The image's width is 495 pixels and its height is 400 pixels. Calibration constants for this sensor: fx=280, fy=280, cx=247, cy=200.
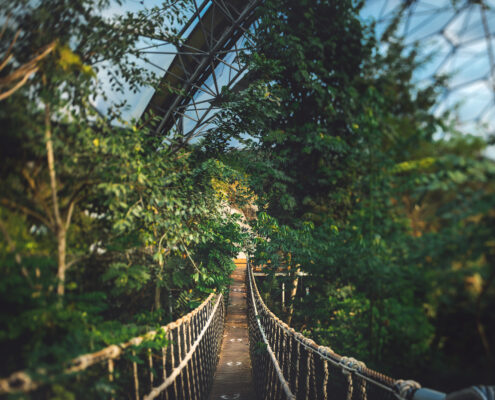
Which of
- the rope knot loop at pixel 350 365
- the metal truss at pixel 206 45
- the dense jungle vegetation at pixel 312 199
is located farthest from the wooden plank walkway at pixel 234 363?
the metal truss at pixel 206 45

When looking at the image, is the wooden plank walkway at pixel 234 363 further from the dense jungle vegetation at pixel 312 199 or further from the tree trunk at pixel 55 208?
the tree trunk at pixel 55 208

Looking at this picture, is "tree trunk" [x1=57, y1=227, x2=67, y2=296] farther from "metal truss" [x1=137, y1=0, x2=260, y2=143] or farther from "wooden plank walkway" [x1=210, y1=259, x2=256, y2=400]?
"metal truss" [x1=137, y1=0, x2=260, y2=143]

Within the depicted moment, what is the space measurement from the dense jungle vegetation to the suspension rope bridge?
96 millimetres

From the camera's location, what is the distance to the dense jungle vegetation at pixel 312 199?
3.32ft

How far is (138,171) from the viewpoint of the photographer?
1.81 meters

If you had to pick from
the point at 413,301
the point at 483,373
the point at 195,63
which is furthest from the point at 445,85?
the point at 195,63

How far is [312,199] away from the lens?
2.41 metres

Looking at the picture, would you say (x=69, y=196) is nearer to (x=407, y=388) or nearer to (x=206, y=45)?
(x=407, y=388)

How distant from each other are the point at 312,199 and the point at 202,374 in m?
2.88

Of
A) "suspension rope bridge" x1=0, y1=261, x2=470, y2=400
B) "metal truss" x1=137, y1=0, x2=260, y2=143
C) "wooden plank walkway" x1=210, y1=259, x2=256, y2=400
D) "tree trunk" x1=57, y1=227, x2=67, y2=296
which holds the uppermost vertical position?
"metal truss" x1=137, y1=0, x2=260, y2=143

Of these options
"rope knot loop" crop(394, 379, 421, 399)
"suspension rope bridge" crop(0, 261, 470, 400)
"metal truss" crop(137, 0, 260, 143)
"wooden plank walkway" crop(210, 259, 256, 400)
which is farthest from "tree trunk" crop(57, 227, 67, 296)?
"metal truss" crop(137, 0, 260, 143)

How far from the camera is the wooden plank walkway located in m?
4.29

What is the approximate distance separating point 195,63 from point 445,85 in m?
7.53

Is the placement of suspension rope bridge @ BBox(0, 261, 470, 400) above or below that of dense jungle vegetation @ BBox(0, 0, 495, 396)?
below
